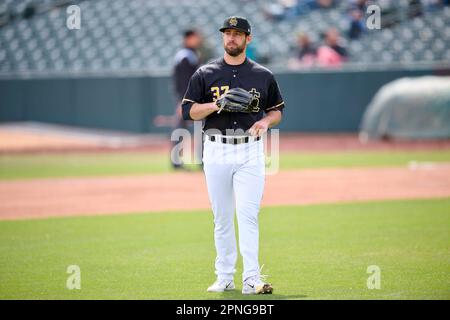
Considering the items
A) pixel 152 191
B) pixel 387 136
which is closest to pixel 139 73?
pixel 387 136

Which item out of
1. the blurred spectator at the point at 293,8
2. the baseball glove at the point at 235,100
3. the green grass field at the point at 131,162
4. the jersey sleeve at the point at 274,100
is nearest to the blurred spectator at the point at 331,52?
the blurred spectator at the point at 293,8

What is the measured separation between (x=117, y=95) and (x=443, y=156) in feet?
30.2

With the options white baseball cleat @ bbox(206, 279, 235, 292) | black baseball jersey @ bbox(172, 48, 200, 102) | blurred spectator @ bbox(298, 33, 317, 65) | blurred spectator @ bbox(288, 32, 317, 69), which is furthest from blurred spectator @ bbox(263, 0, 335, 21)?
white baseball cleat @ bbox(206, 279, 235, 292)

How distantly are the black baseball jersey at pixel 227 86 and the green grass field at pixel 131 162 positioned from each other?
920 cm

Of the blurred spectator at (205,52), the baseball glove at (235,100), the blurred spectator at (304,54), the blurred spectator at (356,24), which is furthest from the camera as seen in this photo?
the blurred spectator at (356,24)

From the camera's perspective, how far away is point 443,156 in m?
17.4

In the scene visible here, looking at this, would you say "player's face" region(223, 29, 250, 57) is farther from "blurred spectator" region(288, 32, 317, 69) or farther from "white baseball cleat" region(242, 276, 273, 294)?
"blurred spectator" region(288, 32, 317, 69)

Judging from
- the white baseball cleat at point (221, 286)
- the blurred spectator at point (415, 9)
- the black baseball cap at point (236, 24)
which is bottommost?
the white baseball cleat at point (221, 286)

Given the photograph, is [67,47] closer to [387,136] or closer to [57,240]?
[387,136]

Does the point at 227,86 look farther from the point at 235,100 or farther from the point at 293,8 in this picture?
the point at 293,8

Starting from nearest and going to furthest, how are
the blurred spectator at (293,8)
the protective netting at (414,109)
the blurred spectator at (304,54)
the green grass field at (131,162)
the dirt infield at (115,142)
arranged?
the green grass field at (131,162), the protective netting at (414,109), the dirt infield at (115,142), the blurred spectator at (304,54), the blurred spectator at (293,8)

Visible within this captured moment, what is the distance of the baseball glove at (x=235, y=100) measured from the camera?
6359 millimetres

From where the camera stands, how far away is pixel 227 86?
666cm

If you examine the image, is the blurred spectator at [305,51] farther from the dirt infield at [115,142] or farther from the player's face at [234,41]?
the player's face at [234,41]
